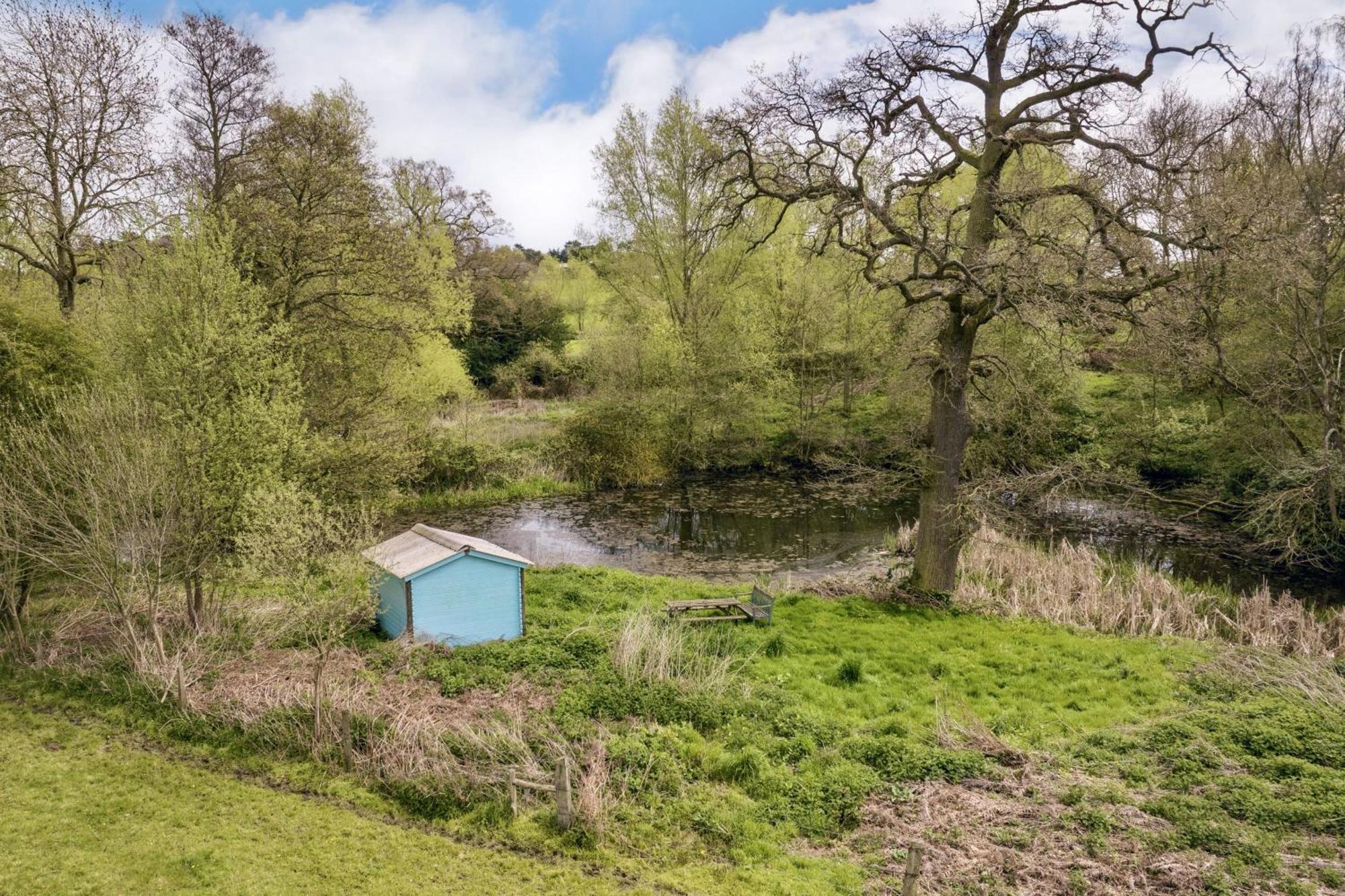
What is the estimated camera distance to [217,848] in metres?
6.84

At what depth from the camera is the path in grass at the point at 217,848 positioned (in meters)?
6.34

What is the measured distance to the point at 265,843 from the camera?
690 cm

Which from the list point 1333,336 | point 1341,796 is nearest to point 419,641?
point 1341,796

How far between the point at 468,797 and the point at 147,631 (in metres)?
7.35

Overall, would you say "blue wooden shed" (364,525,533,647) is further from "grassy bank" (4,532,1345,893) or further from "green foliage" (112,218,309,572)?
"green foliage" (112,218,309,572)

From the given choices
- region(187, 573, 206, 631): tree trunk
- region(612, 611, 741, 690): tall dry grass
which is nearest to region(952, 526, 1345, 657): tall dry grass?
region(612, 611, 741, 690): tall dry grass

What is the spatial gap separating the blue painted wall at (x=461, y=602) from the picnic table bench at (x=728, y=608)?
283 centimetres

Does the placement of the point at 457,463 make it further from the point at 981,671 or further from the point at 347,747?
the point at 981,671

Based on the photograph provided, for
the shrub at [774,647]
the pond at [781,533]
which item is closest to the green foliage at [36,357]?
the pond at [781,533]

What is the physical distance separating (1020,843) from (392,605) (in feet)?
31.1

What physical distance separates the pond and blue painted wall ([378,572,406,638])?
6370 mm

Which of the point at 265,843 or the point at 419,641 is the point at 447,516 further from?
the point at 265,843

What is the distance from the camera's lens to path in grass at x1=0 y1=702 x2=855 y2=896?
6340mm

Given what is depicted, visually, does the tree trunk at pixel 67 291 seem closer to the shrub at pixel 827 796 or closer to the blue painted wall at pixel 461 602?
the blue painted wall at pixel 461 602
